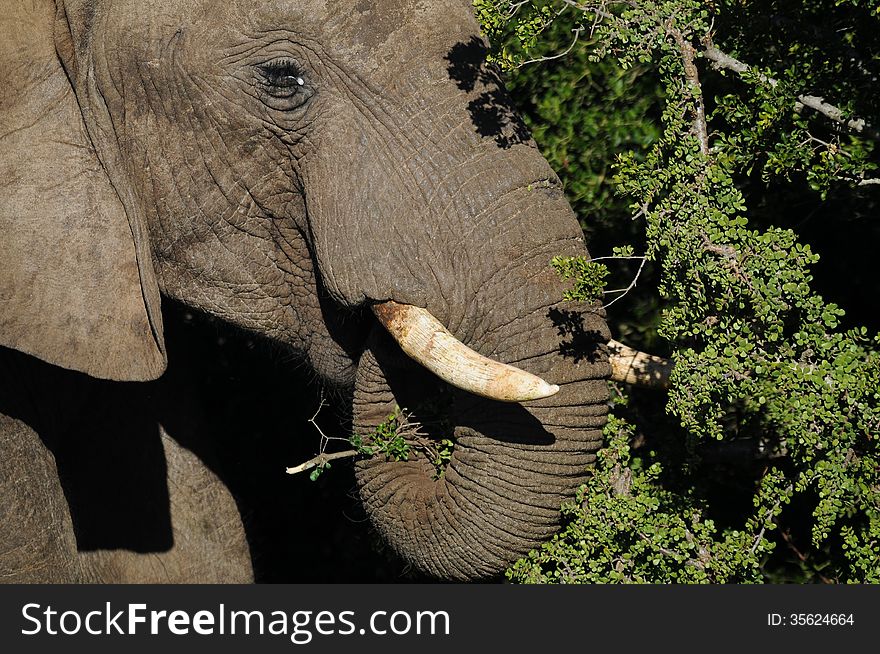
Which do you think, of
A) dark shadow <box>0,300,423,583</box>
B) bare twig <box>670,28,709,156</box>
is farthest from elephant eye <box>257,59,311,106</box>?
bare twig <box>670,28,709,156</box>

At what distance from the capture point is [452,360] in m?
3.54

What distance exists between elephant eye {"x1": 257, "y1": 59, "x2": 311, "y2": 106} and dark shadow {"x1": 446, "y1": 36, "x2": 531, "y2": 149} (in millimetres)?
423

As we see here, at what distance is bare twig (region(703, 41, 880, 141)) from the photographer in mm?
3900

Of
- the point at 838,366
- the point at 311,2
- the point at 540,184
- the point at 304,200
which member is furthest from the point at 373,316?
the point at 838,366

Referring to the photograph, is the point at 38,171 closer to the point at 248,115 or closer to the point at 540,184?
the point at 248,115

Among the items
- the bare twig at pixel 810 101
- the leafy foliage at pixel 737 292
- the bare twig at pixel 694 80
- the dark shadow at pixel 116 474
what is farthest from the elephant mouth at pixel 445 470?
the dark shadow at pixel 116 474

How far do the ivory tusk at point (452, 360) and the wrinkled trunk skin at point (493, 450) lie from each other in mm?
162

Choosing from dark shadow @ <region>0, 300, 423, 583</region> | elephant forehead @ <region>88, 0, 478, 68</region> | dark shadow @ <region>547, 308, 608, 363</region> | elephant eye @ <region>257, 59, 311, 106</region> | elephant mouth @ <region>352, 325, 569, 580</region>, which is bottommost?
elephant mouth @ <region>352, 325, 569, 580</region>

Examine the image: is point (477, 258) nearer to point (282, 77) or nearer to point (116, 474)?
point (282, 77)

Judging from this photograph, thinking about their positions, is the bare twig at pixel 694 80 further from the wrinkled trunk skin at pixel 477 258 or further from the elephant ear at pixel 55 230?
the elephant ear at pixel 55 230

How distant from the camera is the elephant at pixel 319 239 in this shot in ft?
12.1

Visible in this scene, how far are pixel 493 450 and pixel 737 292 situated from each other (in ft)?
2.64

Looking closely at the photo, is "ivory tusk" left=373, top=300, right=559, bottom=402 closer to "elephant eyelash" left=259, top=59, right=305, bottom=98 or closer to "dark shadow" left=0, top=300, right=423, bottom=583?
"elephant eyelash" left=259, top=59, right=305, bottom=98

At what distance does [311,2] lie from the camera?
3756 millimetres
